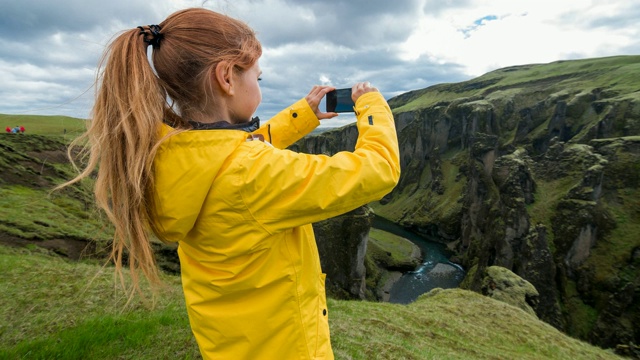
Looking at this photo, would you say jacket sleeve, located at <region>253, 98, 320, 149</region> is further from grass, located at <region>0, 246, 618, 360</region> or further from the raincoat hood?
grass, located at <region>0, 246, 618, 360</region>

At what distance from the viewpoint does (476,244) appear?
97.2m

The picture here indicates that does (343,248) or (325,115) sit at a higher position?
(325,115)

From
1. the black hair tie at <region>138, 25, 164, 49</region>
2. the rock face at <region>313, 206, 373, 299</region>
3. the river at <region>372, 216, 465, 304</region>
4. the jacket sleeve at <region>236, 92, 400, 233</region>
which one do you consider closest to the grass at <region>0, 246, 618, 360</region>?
the jacket sleeve at <region>236, 92, 400, 233</region>

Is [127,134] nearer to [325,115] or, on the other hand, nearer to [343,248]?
[325,115]

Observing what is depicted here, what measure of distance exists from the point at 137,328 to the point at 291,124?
23.5 ft

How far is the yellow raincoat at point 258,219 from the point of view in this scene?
252 centimetres

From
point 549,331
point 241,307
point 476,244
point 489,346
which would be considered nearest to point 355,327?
point 489,346

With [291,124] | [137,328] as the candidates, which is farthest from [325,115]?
[137,328]

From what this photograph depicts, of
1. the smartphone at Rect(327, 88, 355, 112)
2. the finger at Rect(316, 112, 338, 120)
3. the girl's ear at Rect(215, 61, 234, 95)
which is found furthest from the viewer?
the finger at Rect(316, 112, 338, 120)

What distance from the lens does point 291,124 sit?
4.39m

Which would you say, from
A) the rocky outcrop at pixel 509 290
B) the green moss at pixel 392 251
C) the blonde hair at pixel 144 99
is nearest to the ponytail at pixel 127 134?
the blonde hair at pixel 144 99

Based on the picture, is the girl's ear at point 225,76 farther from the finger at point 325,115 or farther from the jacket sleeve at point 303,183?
the finger at point 325,115

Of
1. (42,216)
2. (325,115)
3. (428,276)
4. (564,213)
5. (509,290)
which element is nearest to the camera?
(325,115)

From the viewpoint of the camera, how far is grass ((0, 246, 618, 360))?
7.72 meters
